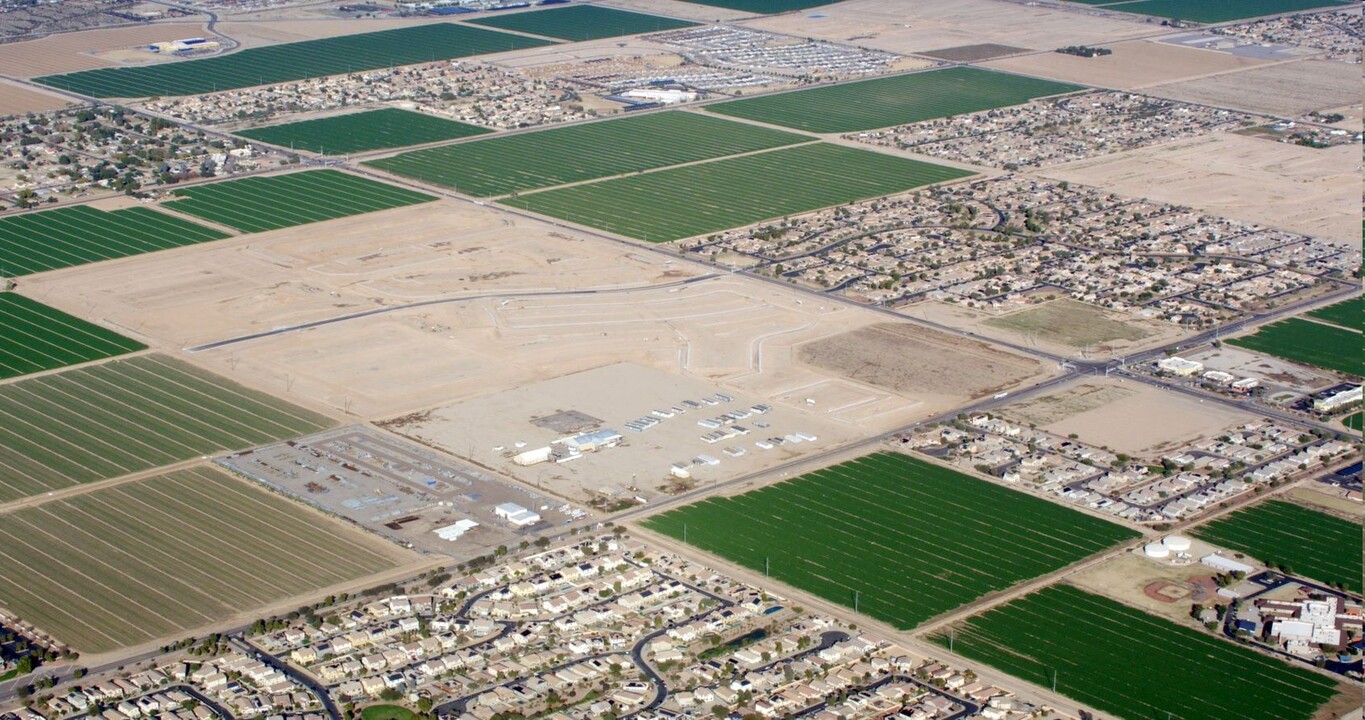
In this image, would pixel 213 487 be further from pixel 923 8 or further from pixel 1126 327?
pixel 923 8

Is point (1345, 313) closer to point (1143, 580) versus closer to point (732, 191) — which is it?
point (1143, 580)

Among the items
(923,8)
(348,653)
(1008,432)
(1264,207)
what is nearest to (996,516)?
(1008,432)

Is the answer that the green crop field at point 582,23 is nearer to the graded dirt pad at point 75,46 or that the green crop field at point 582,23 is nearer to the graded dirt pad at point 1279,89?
the graded dirt pad at point 75,46

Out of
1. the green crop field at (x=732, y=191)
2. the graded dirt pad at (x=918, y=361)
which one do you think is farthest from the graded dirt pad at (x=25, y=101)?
the graded dirt pad at (x=918, y=361)

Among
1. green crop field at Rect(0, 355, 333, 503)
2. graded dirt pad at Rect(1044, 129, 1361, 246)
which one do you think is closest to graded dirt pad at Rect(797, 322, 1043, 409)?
green crop field at Rect(0, 355, 333, 503)

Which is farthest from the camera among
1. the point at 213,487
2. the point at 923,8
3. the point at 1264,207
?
the point at 923,8

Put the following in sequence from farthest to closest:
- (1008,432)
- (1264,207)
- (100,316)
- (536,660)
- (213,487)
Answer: (1264,207) < (100,316) < (1008,432) < (213,487) < (536,660)

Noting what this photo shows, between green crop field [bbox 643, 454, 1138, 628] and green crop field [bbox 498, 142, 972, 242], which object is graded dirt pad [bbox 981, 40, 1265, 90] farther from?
green crop field [bbox 643, 454, 1138, 628]
